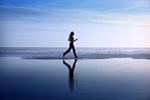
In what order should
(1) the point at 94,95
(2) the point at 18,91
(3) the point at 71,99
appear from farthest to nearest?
(2) the point at 18,91
(1) the point at 94,95
(3) the point at 71,99

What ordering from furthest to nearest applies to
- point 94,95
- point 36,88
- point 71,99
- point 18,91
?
point 36,88 → point 18,91 → point 94,95 → point 71,99

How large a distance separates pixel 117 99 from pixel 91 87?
3.10 ft

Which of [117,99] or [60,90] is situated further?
[60,90]

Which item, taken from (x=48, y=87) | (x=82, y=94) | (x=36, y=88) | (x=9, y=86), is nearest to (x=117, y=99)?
(x=82, y=94)

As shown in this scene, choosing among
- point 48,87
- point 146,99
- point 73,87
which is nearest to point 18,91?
point 48,87

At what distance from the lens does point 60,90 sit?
379cm

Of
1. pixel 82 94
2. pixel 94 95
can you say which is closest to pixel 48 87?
pixel 82 94

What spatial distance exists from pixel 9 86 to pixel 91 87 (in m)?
2.29

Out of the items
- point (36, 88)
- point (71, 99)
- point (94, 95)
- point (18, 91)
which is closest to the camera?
point (71, 99)

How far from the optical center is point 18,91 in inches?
146

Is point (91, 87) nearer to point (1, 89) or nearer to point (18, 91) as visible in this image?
point (18, 91)

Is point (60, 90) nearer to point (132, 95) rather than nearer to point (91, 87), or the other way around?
point (91, 87)

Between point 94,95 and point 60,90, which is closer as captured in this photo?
point 94,95

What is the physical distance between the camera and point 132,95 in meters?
3.51
